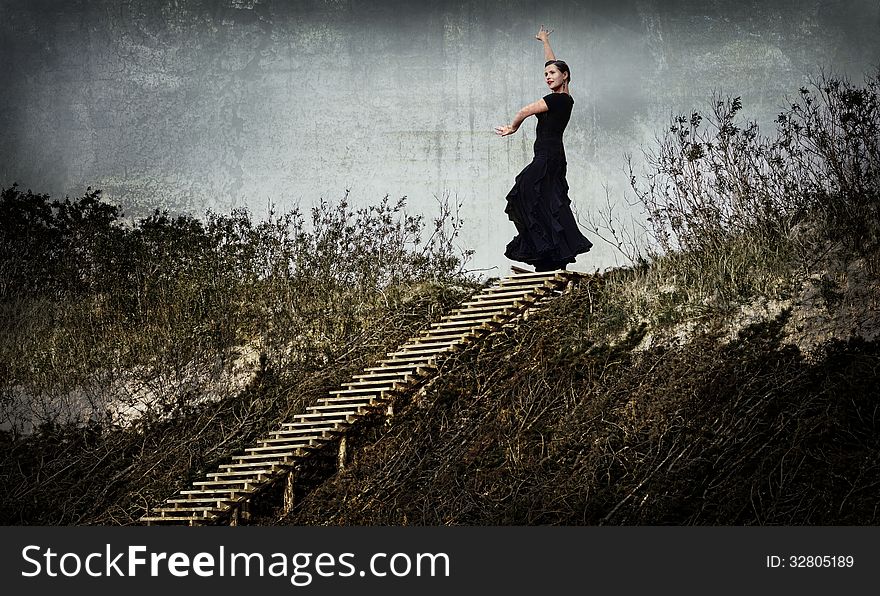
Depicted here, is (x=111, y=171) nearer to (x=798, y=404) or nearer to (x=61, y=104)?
(x=61, y=104)

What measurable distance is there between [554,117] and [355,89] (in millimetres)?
3259

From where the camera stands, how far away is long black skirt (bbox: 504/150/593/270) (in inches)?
436

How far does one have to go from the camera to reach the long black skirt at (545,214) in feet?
36.4

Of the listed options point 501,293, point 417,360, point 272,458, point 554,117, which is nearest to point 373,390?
point 417,360

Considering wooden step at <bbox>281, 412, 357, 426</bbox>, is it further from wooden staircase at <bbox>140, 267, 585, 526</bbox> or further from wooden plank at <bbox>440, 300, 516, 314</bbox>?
wooden plank at <bbox>440, 300, 516, 314</bbox>

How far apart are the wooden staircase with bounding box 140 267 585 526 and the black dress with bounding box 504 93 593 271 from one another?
239 millimetres

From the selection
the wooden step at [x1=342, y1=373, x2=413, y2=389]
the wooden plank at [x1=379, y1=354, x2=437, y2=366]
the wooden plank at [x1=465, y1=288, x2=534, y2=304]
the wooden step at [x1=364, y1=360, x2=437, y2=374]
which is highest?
the wooden plank at [x1=465, y1=288, x2=534, y2=304]

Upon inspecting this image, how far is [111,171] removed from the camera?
45.3ft

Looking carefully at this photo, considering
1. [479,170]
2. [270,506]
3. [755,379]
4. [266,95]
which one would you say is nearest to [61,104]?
→ [266,95]

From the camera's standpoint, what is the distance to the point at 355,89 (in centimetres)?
1354

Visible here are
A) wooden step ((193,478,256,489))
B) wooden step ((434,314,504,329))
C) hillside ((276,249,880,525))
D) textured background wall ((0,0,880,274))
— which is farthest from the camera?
textured background wall ((0,0,880,274))

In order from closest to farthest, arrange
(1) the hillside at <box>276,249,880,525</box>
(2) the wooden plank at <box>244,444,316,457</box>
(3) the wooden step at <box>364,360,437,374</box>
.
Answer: (1) the hillside at <box>276,249,880,525</box>
(2) the wooden plank at <box>244,444,316,457</box>
(3) the wooden step at <box>364,360,437,374</box>

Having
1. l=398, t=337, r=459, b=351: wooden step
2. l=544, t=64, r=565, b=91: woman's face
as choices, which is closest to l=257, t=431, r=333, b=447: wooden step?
l=398, t=337, r=459, b=351: wooden step

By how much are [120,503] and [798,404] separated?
604 cm
